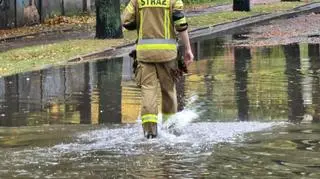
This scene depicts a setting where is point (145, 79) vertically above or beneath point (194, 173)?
above

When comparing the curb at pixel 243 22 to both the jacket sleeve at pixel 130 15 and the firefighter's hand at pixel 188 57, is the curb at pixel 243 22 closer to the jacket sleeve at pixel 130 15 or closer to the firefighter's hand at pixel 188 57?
the firefighter's hand at pixel 188 57

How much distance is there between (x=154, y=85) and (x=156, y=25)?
2.11ft

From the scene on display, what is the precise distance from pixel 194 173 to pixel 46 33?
19.7 m

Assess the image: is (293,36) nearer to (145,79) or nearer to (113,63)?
(113,63)

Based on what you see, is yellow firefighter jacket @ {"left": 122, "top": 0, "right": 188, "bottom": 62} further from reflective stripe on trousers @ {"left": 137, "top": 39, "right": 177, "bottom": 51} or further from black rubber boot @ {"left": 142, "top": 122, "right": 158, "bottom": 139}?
black rubber boot @ {"left": 142, "top": 122, "right": 158, "bottom": 139}

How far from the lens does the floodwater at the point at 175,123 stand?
721 centimetres

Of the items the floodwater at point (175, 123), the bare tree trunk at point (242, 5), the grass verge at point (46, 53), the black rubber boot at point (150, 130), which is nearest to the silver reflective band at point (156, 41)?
the black rubber boot at point (150, 130)

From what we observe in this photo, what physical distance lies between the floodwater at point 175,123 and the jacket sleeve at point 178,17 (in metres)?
1.14

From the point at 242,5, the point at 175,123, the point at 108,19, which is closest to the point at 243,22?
the point at 242,5

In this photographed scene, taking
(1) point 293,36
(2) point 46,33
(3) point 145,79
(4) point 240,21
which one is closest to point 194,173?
(3) point 145,79

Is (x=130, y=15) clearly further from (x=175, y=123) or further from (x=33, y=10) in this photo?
(x=33, y=10)

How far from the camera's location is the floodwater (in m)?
7.21

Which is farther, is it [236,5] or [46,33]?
[236,5]

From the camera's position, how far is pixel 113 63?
17.1 m
